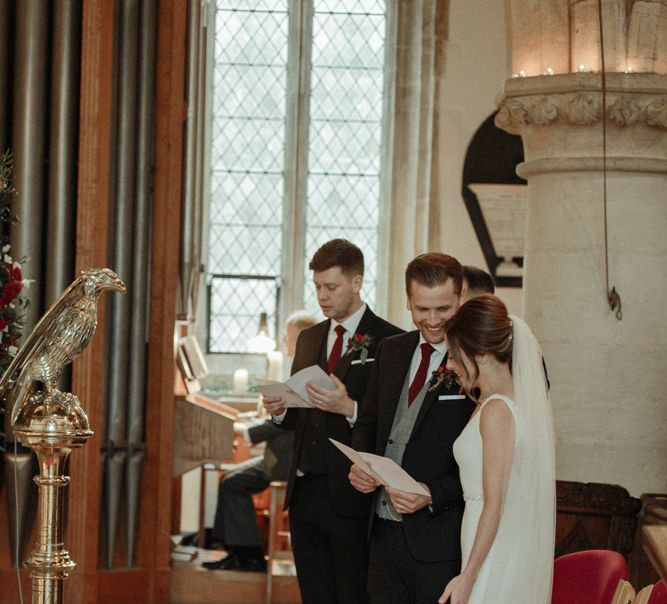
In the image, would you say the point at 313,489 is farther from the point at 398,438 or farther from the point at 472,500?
the point at 472,500

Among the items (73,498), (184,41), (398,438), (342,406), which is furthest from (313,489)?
(184,41)

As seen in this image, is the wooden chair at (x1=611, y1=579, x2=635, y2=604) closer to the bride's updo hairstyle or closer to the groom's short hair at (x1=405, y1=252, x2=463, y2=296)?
the bride's updo hairstyle

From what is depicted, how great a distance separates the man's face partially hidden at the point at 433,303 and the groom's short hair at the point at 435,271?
1 centimetres

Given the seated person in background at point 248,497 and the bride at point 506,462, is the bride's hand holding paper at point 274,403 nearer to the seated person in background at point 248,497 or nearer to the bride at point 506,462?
the bride at point 506,462

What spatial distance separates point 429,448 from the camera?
11.5 feet

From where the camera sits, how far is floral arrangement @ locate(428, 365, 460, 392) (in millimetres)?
3504

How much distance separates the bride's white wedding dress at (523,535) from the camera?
302cm

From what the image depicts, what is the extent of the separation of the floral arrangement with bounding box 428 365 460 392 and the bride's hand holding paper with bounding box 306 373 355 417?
0.57m

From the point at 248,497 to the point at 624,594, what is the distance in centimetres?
416

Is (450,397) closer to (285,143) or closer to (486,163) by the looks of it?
(486,163)

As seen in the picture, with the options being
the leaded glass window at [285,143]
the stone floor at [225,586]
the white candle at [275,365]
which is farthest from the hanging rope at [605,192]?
the leaded glass window at [285,143]

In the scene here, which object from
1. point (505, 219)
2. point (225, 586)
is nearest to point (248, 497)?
point (225, 586)

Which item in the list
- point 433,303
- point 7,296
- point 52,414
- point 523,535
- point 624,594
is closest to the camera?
point 624,594

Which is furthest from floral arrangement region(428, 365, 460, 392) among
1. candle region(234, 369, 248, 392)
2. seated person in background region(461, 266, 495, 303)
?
candle region(234, 369, 248, 392)
